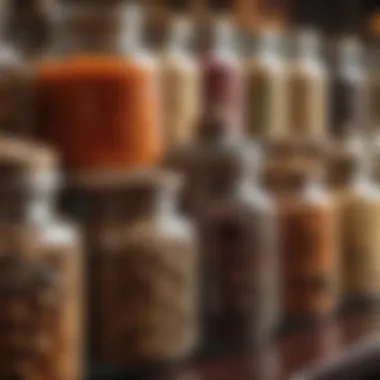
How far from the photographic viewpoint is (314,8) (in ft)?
4.26

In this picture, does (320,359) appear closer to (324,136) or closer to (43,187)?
(43,187)

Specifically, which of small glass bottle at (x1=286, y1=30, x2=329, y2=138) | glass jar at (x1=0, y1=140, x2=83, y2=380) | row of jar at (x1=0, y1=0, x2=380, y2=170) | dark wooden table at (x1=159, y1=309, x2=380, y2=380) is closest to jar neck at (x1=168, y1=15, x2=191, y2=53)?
row of jar at (x1=0, y1=0, x2=380, y2=170)

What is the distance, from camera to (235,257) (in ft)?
2.12

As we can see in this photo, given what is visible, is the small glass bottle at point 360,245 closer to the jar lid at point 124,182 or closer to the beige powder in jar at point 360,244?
the beige powder in jar at point 360,244

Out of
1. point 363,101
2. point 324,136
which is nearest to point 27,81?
point 324,136

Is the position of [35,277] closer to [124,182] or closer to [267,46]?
[124,182]

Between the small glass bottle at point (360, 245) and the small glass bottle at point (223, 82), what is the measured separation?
0.34 ft

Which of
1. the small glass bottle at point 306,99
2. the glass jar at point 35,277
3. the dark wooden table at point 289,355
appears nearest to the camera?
the glass jar at point 35,277

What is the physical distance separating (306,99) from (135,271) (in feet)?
1.51

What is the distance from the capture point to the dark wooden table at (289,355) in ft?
1.93

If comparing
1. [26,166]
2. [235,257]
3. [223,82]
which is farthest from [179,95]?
[26,166]

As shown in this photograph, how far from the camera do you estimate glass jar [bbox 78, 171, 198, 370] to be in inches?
22.2

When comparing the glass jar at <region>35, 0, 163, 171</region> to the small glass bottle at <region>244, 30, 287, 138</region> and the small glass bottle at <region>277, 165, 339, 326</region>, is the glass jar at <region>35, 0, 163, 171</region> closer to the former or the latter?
the small glass bottle at <region>277, 165, 339, 326</region>

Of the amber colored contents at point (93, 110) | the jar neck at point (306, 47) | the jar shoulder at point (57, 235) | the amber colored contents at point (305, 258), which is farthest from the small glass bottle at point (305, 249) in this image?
the jar neck at point (306, 47)
